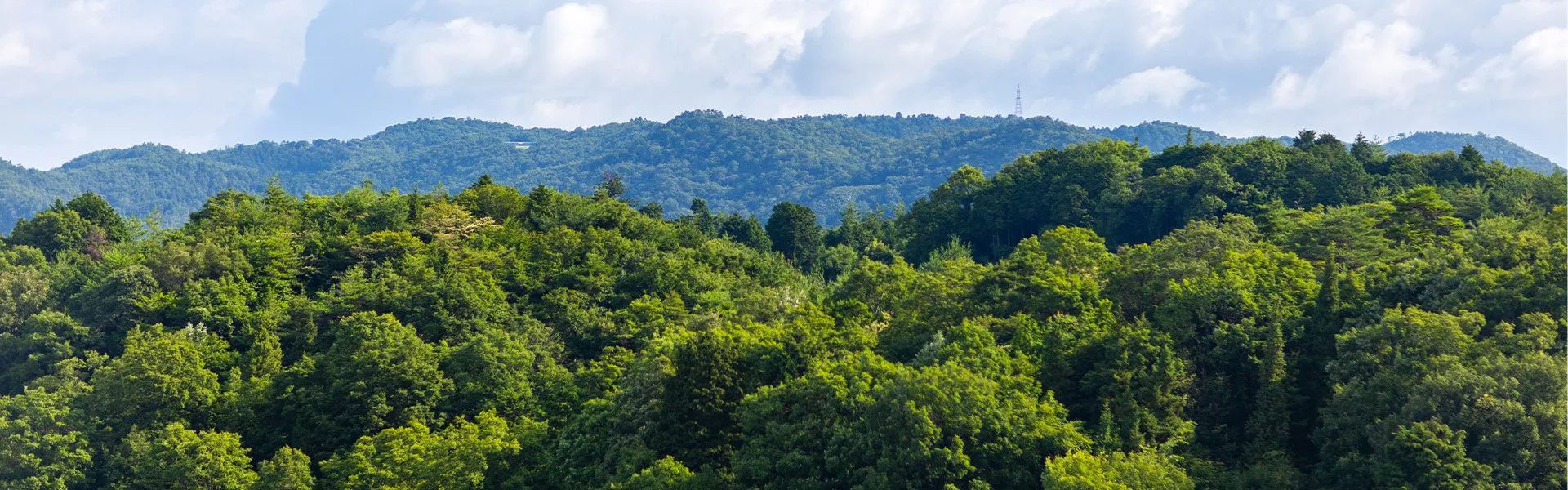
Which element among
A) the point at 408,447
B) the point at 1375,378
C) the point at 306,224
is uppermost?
the point at 306,224

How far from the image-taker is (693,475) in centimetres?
3064

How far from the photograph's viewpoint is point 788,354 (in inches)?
1359

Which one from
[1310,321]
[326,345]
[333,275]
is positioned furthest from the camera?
[333,275]

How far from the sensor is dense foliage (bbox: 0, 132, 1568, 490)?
97.0 ft

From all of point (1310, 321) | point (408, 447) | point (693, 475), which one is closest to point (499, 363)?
point (408, 447)

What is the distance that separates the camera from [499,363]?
133 ft

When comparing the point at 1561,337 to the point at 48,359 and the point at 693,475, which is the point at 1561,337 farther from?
the point at 48,359

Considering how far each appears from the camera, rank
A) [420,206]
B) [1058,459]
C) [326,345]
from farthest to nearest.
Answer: [420,206]
[326,345]
[1058,459]

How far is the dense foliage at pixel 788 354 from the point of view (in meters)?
29.6

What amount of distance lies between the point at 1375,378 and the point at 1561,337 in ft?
14.8

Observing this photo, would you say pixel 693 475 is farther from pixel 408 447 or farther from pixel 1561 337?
pixel 1561 337

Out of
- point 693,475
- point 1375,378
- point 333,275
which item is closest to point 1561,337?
point 1375,378

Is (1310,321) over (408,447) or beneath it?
over

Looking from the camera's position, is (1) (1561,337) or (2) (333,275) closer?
(1) (1561,337)
